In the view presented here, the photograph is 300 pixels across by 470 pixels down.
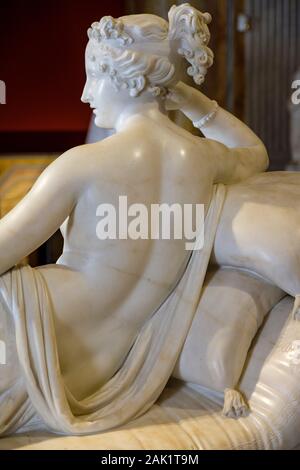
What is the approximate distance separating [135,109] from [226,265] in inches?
15.6

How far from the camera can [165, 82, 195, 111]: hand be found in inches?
67.1

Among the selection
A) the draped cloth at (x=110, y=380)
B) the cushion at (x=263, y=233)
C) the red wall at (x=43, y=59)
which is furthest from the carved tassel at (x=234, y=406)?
the red wall at (x=43, y=59)

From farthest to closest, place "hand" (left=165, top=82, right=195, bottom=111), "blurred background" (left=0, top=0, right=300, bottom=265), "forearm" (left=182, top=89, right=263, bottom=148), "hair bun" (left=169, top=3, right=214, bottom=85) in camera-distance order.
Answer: "blurred background" (left=0, top=0, right=300, bottom=265)
"forearm" (left=182, top=89, right=263, bottom=148)
"hand" (left=165, top=82, right=195, bottom=111)
"hair bun" (left=169, top=3, right=214, bottom=85)

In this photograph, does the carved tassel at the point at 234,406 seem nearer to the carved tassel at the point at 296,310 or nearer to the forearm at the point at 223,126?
the carved tassel at the point at 296,310

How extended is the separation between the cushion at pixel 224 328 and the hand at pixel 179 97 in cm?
41

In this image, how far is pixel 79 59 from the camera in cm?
415

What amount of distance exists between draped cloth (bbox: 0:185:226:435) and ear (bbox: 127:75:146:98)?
0.27m

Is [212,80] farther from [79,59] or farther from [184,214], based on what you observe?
[184,214]

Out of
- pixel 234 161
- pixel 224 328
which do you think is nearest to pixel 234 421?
pixel 224 328

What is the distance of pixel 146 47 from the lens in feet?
5.05

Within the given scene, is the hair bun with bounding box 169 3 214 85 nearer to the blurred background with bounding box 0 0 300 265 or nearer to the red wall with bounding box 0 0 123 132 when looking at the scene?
the blurred background with bounding box 0 0 300 265

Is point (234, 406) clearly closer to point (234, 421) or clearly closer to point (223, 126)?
point (234, 421)

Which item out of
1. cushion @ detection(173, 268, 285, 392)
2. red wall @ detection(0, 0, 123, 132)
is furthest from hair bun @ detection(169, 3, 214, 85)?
red wall @ detection(0, 0, 123, 132)

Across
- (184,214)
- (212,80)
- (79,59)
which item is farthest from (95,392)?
(212,80)
